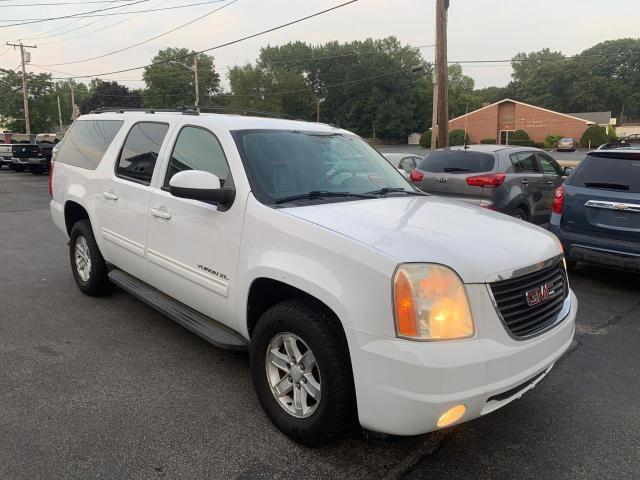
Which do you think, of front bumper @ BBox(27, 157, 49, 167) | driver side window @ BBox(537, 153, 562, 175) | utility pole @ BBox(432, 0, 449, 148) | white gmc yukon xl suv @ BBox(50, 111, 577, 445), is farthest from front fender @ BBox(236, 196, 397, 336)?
front bumper @ BBox(27, 157, 49, 167)

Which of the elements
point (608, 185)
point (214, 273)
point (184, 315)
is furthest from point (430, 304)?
point (608, 185)

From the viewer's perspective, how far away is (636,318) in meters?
5.25

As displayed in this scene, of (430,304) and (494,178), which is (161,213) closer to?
(430,304)

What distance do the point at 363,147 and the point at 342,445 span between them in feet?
8.07

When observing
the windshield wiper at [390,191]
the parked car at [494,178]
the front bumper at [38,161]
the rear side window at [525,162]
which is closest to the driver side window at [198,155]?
the windshield wiper at [390,191]

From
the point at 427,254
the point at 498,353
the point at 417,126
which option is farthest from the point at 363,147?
the point at 417,126

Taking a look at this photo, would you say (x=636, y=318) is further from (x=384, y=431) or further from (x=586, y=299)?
(x=384, y=431)

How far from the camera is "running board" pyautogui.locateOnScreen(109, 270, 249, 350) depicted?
3377mm

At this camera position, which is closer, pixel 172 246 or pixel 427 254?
pixel 427 254

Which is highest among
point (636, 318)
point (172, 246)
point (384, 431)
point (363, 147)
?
point (363, 147)

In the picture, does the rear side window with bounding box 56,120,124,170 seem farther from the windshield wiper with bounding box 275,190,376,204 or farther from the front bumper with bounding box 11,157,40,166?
the front bumper with bounding box 11,157,40,166

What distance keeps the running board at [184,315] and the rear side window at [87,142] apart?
3.96 feet

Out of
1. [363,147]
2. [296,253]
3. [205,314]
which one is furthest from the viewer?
[363,147]

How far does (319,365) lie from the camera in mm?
2680
